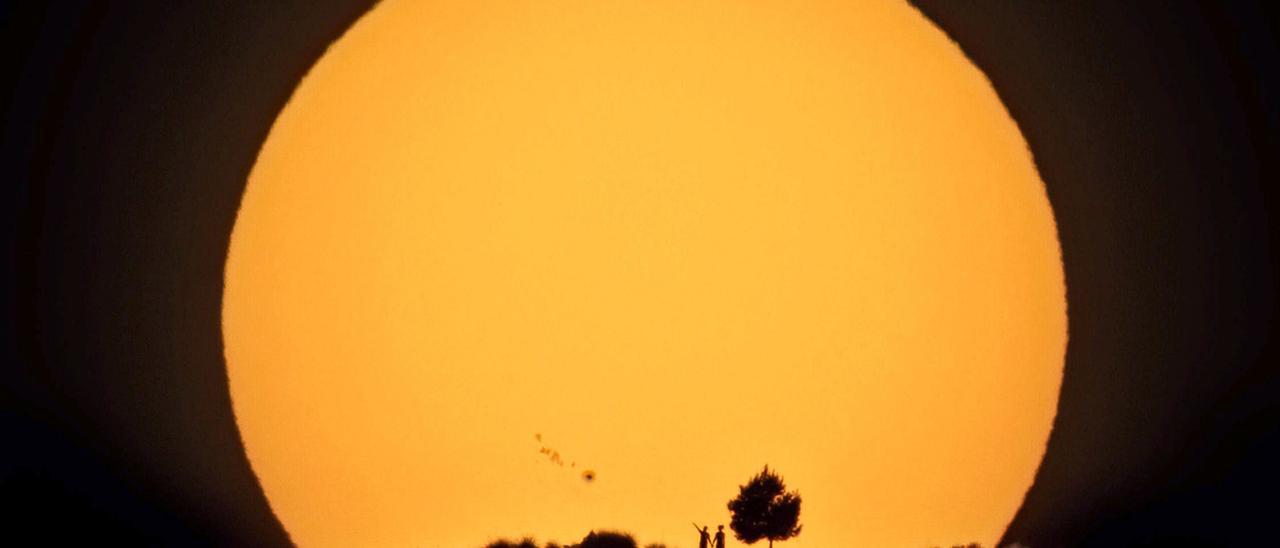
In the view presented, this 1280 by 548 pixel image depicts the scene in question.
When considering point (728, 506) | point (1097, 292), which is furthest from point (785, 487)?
point (1097, 292)

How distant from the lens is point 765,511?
2159cm

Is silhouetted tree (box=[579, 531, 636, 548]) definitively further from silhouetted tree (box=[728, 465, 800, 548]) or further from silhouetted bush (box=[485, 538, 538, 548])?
silhouetted tree (box=[728, 465, 800, 548])

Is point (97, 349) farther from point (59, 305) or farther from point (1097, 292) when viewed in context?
point (1097, 292)

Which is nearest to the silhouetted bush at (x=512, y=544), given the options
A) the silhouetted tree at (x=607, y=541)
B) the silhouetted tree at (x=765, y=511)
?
the silhouetted tree at (x=607, y=541)

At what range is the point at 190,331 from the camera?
886 inches

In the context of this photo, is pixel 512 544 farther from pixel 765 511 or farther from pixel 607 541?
pixel 765 511

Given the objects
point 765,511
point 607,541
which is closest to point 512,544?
point 607,541

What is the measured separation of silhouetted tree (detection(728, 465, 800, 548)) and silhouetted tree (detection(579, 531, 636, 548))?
2425mm

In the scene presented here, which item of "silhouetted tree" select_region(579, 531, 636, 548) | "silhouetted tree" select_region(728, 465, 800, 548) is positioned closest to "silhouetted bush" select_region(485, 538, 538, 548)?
"silhouetted tree" select_region(579, 531, 636, 548)

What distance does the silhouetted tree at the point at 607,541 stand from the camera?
65.4ft

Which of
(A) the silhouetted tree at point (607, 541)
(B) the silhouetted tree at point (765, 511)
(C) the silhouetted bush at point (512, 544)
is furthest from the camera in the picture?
(C) the silhouetted bush at point (512, 544)

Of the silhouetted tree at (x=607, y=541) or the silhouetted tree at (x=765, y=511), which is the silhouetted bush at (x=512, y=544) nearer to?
the silhouetted tree at (x=607, y=541)

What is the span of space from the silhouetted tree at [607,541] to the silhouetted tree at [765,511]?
2.42 metres

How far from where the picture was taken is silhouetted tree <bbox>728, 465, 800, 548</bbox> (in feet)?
70.8
